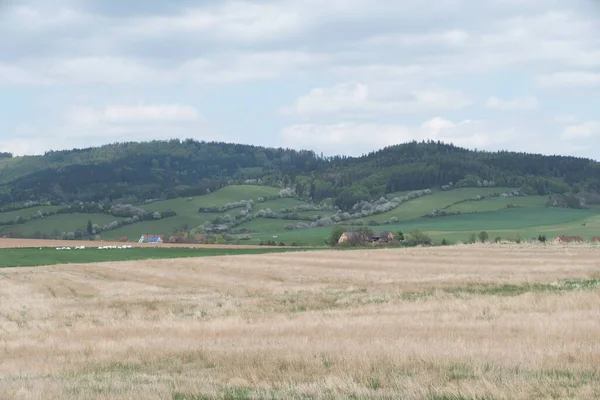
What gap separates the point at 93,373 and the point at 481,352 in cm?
685

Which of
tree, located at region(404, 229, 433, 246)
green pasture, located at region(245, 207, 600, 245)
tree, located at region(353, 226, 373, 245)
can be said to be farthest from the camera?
green pasture, located at region(245, 207, 600, 245)

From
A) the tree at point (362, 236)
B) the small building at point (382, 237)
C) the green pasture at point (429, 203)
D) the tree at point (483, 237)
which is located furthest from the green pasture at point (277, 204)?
the tree at point (483, 237)

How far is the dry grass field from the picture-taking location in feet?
38.4

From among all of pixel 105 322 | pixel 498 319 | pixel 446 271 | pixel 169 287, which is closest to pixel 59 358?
pixel 105 322

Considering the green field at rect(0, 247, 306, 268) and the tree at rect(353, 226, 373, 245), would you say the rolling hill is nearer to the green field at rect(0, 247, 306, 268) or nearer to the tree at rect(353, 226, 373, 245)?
the tree at rect(353, 226, 373, 245)

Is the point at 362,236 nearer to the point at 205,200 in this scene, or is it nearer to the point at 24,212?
the point at 205,200

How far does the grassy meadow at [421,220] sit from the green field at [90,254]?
28.0 metres

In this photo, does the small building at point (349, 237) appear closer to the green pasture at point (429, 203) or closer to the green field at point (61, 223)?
the green pasture at point (429, 203)

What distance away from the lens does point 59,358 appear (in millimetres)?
17172

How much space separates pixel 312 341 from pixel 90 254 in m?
68.5

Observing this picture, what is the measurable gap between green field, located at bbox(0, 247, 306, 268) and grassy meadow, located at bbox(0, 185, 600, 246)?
2798 centimetres

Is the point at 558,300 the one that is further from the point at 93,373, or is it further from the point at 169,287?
the point at 169,287

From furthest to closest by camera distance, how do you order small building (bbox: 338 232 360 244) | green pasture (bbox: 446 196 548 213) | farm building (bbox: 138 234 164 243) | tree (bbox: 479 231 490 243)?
green pasture (bbox: 446 196 548 213) → farm building (bbox: 138 234 164 243) → small building (bbox: 338 232 360 244) → tree (bbox: 479 231 490 243)

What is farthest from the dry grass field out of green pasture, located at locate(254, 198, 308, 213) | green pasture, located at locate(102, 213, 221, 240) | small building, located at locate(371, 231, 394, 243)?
green pasture, located at locate(254, 198, 308, 213)
